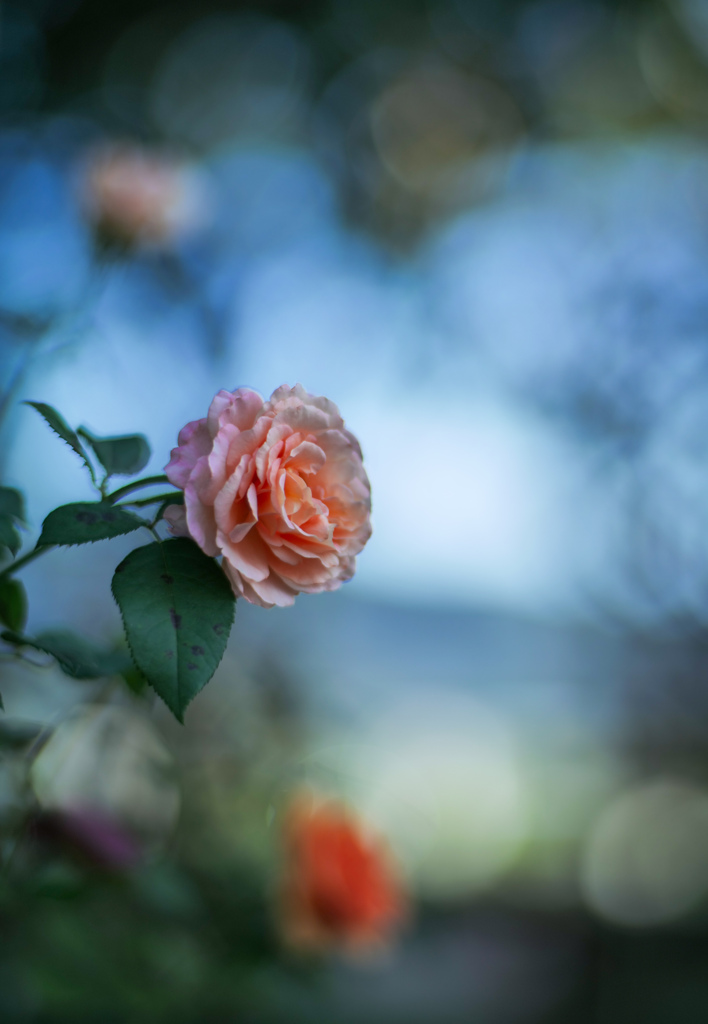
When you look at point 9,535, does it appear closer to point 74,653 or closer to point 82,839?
point 74,653

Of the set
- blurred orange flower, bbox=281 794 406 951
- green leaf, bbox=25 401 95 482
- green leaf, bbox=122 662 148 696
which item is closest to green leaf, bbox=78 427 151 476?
green leaf, bbox=25 401 95 482

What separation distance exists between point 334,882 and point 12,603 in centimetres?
59

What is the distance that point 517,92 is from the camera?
2117 millimetres

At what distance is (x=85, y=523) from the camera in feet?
1.01

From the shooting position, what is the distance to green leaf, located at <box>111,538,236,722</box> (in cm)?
29

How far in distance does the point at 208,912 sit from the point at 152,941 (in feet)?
0.20

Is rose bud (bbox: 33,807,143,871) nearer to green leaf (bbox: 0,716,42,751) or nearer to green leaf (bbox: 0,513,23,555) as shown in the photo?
green leaf (bbox: 0,716,42,751)

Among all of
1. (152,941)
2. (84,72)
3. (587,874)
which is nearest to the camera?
(152,941)

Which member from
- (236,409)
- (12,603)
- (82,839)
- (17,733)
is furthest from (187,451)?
(82,839)

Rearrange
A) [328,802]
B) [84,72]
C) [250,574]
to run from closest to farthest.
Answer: [250,574], [328,802], [84,72]

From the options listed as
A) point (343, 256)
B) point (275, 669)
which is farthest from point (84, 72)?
point (275, 669)

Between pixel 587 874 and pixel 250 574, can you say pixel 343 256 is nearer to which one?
pixel 250 574

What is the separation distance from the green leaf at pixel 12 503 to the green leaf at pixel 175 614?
59 mm

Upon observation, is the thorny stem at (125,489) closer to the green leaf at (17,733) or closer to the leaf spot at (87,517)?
the leaf spot at (87,517)
